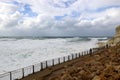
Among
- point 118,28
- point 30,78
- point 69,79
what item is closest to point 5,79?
point 30,78

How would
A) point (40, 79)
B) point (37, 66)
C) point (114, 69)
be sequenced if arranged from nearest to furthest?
point (114, 69) < point (40, 79) < point (37, 66)

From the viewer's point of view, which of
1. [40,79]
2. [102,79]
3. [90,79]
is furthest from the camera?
[40,79]

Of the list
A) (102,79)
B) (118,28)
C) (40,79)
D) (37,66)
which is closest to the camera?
(102,79)

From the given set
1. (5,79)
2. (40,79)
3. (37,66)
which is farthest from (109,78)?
(37,66)

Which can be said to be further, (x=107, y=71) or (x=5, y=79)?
(x=5, y=79)

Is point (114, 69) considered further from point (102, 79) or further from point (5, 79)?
point (5, 79)

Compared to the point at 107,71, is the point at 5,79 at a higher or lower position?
lower

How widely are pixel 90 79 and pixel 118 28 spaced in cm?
7771

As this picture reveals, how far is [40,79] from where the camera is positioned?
2052 cm

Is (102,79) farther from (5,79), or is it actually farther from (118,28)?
(118,28)

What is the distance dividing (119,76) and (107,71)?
2.07m

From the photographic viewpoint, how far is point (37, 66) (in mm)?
30547

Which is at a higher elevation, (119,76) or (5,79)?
(119,76)

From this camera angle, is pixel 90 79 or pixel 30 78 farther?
pixel 30 78
